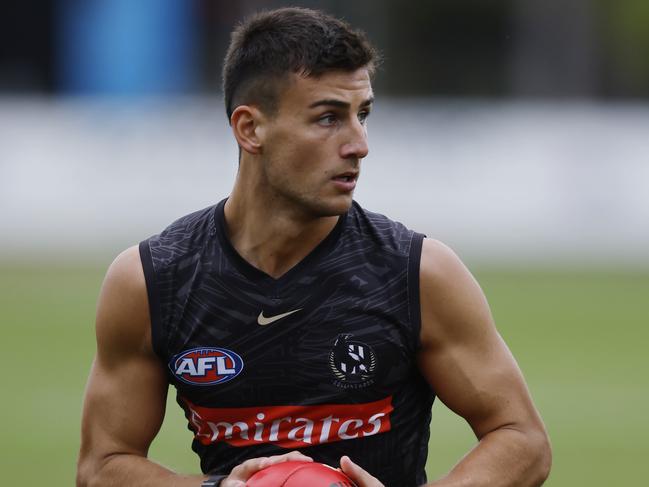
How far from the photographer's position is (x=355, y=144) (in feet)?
17.2

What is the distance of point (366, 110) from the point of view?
534cm

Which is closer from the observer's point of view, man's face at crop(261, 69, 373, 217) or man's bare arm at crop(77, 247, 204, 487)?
man's face at crop(261, 69, 373, 217)

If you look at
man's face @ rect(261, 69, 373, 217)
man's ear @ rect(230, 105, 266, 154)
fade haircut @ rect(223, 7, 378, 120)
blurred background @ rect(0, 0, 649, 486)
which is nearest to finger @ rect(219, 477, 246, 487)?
man's face @ rect(261, 69, 373, 217)

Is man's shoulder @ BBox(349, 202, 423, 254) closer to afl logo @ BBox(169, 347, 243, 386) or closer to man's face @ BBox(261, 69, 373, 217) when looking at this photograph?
man's face @ BBox(261, 69, 373, 217)

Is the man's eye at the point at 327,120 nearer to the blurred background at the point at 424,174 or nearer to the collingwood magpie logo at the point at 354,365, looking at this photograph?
the collingwood magpie logo at the point at 354,365

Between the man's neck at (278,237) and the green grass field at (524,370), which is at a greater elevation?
the man's neck at (278,237)

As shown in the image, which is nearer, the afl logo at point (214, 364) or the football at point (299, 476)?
the football at point (299, 476)

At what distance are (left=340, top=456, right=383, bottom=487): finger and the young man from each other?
7 cm

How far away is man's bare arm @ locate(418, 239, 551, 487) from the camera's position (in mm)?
5203

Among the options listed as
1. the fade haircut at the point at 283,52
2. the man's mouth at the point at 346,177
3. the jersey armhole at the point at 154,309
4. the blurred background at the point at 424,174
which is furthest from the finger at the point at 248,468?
the blurred background at the point at 424,174

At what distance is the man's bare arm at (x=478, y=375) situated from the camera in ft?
17.1

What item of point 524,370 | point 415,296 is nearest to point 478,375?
point 415,296

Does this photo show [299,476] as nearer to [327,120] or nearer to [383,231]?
[383,231]

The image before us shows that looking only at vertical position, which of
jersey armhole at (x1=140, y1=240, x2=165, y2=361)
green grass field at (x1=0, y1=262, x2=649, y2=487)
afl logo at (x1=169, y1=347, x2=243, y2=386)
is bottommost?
green grass field at (x1=0, y1=262, x2=649, y2=487)
